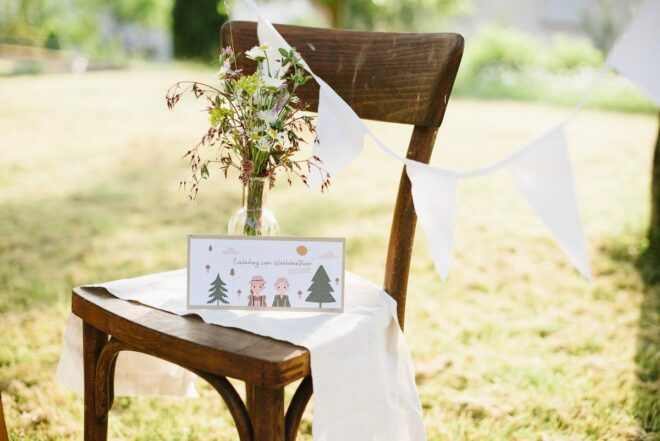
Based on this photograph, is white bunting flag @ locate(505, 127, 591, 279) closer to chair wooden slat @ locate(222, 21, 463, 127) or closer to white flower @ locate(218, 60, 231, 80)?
chair wooden slat @ locate(222, 21, 463, 127)

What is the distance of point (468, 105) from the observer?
8.33 m

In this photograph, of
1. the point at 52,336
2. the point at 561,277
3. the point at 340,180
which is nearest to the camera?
the point at 52,336

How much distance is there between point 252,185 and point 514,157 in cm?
48

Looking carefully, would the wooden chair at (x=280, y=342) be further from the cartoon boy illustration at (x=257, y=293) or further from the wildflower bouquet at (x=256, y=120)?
the wildflower bouquet at (x=256, y=120)

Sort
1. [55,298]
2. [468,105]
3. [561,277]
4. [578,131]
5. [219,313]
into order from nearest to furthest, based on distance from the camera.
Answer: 1. [219,313]
2. [55,298]
3. [561,277]
4. [578,131]
5. [468,105]

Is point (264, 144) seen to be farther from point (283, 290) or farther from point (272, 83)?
point (283, 290)

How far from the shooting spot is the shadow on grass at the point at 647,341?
6.53 ft

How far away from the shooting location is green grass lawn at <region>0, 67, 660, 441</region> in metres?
2.00

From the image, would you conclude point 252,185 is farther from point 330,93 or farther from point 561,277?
point 561,277

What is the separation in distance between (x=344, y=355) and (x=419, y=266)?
2.12 meters

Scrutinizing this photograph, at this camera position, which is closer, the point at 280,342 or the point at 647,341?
the point at 280,342

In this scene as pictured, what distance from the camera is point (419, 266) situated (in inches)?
128

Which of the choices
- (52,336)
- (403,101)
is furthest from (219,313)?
(52,336)


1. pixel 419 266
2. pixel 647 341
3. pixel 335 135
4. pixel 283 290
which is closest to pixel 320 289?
pixel 283 290
